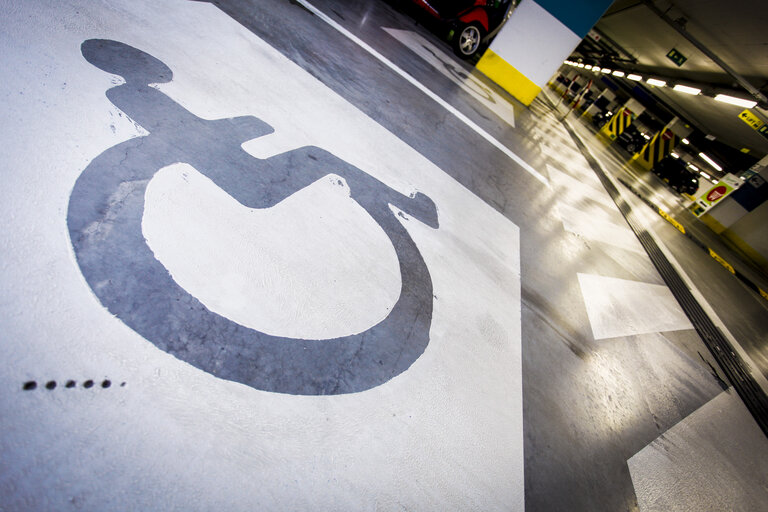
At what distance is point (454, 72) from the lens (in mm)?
6484

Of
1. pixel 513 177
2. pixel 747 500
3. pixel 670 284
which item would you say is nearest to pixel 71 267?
pixel 747 500

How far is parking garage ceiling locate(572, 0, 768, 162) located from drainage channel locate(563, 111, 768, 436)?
212 inches

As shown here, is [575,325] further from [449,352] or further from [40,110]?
[40,110]

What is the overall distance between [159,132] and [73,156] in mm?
436

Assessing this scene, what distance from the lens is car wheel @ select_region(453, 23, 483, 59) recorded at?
7234mm

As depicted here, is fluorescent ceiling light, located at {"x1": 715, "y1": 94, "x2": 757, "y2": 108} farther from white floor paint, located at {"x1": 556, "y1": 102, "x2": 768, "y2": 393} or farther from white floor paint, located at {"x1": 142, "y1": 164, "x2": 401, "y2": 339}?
white floor paint, located at {"x1": 142, "y1": 164, "x2": 401, "y2": 339}

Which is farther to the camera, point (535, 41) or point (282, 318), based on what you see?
point (535, 41)

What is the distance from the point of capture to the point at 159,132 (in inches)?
68.3

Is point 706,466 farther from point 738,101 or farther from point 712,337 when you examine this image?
point 738,101

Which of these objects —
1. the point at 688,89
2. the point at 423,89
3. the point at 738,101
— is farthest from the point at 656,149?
the point at 423,89

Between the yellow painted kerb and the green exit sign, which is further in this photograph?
the green exit sign

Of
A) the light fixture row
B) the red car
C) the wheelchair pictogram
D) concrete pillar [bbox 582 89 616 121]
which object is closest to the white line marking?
the wheelchair pictogram

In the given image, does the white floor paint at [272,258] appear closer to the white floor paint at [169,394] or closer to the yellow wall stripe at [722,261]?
the white floor paint at [169,394]

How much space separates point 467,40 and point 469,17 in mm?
493
